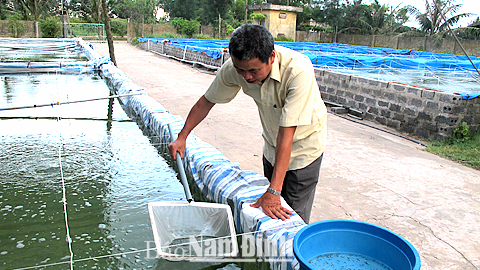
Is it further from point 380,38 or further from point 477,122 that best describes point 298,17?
point 477,122

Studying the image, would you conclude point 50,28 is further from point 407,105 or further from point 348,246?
point 348,246

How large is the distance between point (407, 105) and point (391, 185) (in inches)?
117

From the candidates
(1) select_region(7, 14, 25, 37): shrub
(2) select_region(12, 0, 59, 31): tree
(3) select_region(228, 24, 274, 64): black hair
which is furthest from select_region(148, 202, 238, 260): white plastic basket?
(2) select_region(12, 0, 59, 31): tree

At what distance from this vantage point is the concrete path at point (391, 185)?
9.13 ft

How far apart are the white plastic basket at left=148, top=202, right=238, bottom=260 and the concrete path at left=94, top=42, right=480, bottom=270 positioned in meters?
1.06

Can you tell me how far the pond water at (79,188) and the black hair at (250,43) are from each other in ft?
3.33

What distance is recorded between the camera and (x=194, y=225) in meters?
2.34

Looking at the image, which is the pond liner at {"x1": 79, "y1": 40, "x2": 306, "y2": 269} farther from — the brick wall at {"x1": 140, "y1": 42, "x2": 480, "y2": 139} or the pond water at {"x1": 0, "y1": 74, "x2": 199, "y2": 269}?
the brick wall at {"x1": 140, "y1": 42, "x2": 480, "y2": 139}

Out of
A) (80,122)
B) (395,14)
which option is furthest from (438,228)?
(395,14)

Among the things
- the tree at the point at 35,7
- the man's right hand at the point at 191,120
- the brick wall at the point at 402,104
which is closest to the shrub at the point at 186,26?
the tree at the point at 35,7

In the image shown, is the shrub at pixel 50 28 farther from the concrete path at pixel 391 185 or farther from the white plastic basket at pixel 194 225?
the white plastic basket at pixel 194 225

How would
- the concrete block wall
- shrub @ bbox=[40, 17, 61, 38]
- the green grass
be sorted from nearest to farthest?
1. the green grass
2. the concrete block wall
3. shrub @ bbox=[40, 17, 61, 38]

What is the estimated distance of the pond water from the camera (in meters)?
2.56

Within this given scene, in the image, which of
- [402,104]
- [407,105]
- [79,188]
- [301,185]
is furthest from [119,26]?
[301,185]
